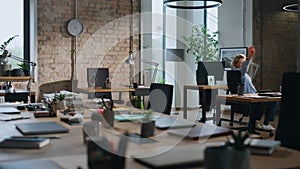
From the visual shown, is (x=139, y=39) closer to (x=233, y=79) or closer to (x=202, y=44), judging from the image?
(x=202, y=44)

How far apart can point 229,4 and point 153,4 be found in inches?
75.4

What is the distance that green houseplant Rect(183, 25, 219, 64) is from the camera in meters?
9.91

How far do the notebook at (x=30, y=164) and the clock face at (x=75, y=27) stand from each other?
6.95 m

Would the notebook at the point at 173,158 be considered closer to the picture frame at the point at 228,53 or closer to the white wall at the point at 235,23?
the picture frame at the point at 228,53

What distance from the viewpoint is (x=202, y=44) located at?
10.1m

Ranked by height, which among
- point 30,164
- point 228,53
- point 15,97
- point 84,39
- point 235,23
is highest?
point 235,23

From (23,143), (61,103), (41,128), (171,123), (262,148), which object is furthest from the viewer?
(61,103)

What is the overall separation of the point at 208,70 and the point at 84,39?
8.72 feet

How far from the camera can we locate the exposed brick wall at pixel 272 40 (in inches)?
364

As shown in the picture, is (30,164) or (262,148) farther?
(262,148)

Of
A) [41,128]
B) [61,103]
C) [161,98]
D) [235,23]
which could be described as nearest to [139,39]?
[235,23]

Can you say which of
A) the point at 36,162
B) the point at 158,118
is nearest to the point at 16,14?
the point at 158,118

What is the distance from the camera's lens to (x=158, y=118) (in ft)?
9.12

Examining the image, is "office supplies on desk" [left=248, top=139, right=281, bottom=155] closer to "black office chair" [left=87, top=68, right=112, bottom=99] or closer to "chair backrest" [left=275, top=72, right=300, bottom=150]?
"chair backrest" [left=275, top=72, right=300, bottom=150]
